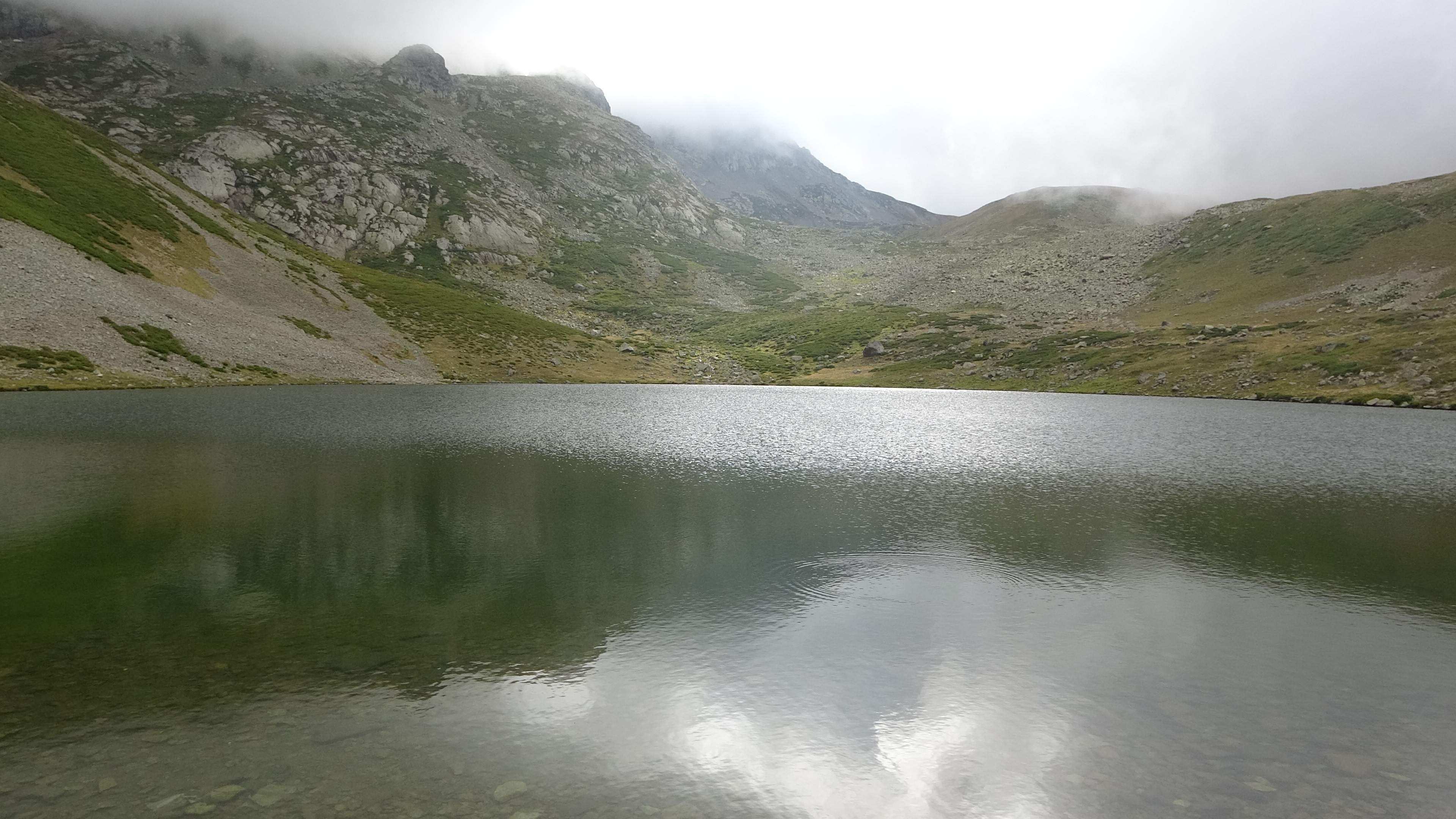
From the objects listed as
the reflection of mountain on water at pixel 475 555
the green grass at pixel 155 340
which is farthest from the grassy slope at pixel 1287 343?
the green grass at pixel 155 340

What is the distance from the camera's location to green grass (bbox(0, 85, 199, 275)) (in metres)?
101

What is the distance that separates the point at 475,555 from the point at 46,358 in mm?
86214

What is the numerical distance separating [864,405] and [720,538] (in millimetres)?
76003

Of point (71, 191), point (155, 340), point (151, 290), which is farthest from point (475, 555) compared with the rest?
point (71, 191)

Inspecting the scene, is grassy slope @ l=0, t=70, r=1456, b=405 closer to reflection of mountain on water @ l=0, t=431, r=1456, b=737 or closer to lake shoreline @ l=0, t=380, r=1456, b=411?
lake shoreline @ l=0, t=380, r=1456, b=411

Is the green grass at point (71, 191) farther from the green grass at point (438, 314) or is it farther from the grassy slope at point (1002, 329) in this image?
the green grass at point (438, 314)

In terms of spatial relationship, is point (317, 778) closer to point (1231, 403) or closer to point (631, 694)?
point (631, 694)

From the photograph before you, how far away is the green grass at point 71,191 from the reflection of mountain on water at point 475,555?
85.7 meters

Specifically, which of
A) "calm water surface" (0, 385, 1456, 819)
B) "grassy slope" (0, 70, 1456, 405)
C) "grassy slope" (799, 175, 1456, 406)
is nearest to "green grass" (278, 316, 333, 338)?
"grassy slope" (0, 70, 1456, 405)

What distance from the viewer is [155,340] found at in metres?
90.6

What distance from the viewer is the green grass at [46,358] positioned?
74688 millimetres

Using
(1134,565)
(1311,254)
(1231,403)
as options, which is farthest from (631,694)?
(1311,254)

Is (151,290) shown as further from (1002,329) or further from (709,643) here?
(1002,329)

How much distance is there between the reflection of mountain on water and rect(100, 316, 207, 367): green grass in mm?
59712
